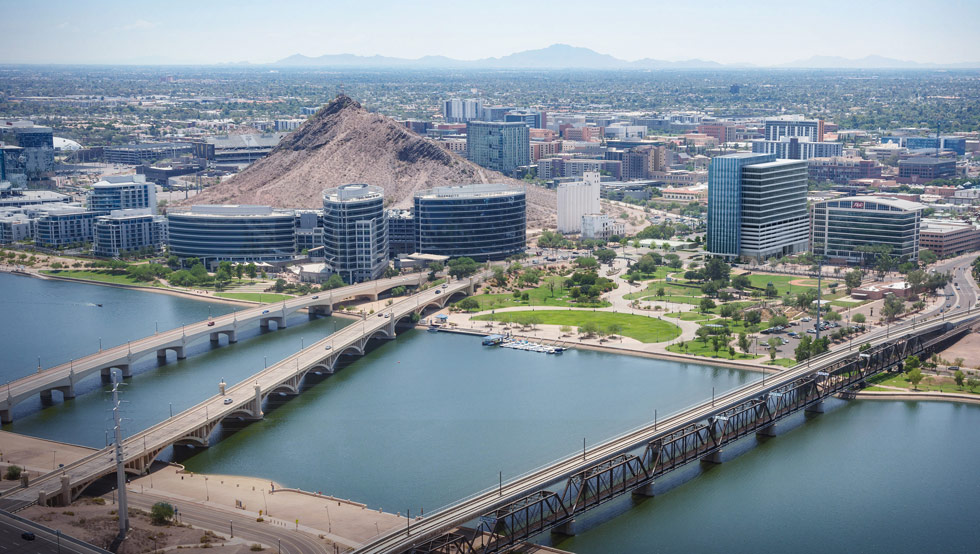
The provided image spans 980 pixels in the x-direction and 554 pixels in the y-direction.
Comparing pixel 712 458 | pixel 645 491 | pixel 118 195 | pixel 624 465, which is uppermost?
pixel 118 195

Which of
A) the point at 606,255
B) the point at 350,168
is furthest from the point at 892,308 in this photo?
the point at 350,168

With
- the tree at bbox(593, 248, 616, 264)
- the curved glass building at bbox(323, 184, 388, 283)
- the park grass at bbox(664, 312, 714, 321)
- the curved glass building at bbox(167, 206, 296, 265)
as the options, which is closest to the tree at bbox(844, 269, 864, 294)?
the park grass at bbox(664, 312, 714, 321)

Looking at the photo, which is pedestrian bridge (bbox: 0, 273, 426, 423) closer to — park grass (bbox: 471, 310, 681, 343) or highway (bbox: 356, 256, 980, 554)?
park grass (bbox: 471, 310, 681, 343)

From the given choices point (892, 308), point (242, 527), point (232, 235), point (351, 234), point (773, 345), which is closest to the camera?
point (242, 527)

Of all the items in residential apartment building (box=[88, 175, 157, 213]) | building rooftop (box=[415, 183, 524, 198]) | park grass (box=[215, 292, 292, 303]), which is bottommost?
park grass (box=[215, 292, 292, 303])

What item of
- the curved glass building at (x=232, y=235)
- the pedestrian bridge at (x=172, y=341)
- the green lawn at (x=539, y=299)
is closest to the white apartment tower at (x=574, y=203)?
the green lawn at (x=539, y=299)

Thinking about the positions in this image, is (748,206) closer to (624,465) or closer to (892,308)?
(892,308)
